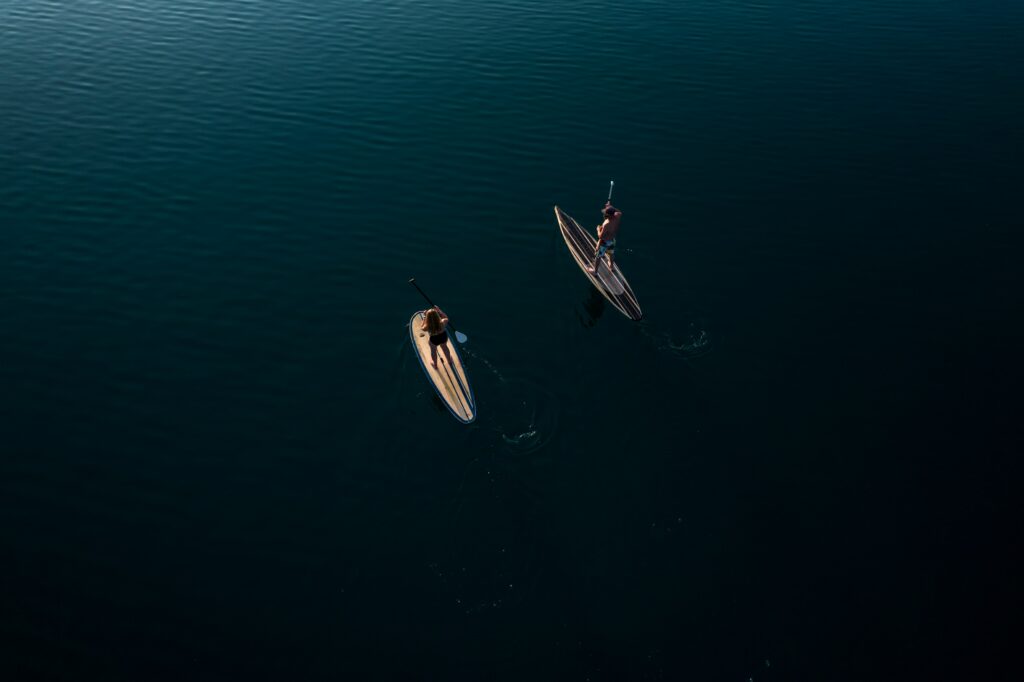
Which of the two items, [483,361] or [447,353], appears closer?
[447,353]

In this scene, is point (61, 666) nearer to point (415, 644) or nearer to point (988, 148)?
point (415, 644)

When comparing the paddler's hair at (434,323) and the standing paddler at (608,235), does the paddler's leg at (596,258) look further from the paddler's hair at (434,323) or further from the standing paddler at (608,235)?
the paddler's hair at (434,323)

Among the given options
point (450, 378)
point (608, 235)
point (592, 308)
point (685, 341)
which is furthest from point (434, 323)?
point (685, 341)

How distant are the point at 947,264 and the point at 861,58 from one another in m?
25.0

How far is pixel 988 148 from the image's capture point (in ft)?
136

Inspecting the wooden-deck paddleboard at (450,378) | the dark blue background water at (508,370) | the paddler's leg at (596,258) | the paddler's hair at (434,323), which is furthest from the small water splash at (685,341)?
the paddler's hair at (434,323)

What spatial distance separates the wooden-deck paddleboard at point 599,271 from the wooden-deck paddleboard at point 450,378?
7.79 metres

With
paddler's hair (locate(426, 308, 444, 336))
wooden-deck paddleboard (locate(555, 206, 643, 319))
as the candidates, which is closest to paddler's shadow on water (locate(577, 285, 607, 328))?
wooden-deck paddleboard (locate(555, 206, 643, 319))

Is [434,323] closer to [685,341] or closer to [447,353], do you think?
[447,353]

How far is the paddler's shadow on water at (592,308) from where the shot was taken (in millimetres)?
30625

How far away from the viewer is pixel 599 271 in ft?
103

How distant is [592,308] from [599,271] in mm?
1863

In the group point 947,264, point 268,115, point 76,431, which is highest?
point 268,115

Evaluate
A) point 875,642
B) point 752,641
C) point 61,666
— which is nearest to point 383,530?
point 61,666
